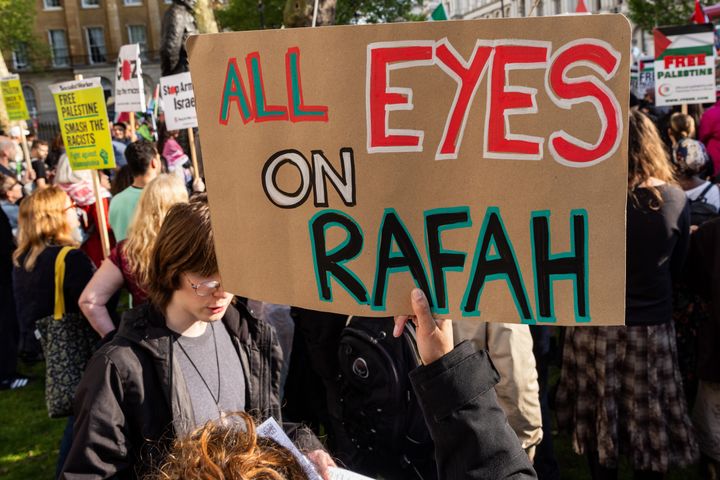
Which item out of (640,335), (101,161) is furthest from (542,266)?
(101,161)

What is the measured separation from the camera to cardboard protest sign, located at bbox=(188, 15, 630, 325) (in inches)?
50.9

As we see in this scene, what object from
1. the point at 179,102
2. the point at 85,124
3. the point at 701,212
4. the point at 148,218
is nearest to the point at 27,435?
the point at 85,124

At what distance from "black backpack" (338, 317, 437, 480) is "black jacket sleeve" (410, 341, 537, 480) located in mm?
866

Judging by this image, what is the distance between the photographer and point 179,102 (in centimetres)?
620

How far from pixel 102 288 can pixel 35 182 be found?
6.82m

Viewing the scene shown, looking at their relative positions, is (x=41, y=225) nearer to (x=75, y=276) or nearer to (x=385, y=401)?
(x=75, y=276)

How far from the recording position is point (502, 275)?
1371mm

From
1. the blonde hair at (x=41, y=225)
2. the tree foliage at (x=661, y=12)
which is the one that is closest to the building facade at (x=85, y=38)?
the tree foliage at (x=661, y=12)

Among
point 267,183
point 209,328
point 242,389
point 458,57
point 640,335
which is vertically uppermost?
point 458,57

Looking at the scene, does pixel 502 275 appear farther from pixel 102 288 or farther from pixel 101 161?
pixel 101 161

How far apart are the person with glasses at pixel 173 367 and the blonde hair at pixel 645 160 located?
175 centimetres

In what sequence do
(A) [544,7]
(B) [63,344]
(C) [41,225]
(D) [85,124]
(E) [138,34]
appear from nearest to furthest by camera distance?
(B) [63,344], (C) [41,225], (D) [85,124], (A) [544,7], (E) [138,34]

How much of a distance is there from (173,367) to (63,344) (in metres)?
2.20

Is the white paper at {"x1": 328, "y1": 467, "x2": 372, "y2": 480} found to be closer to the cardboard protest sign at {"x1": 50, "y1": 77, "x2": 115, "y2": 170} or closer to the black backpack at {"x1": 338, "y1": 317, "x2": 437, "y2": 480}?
the black backpack at {"x1": 338, "y1": 317, "x2": 437, "y2": 480}
